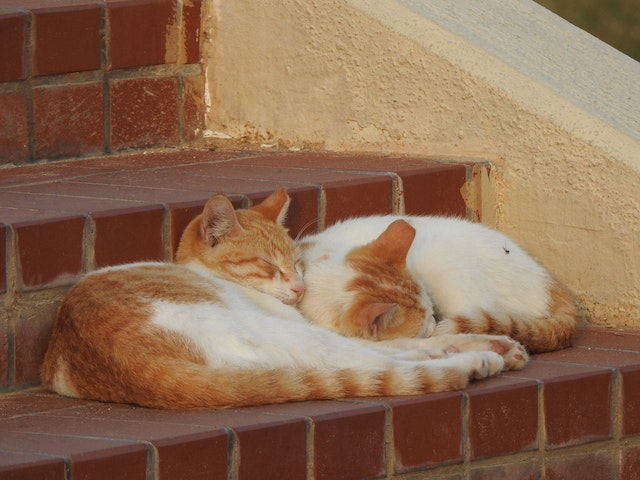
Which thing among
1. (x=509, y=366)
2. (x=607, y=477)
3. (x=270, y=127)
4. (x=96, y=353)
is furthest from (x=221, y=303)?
(x=270, y=127)

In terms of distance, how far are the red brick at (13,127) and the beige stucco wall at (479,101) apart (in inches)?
34.7

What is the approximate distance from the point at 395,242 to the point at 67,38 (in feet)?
4.94

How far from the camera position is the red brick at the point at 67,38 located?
193 inches

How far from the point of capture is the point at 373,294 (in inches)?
167

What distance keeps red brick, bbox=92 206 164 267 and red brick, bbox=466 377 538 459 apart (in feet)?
3.58

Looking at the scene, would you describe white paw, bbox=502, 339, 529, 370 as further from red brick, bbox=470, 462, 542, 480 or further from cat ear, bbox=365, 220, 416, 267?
cat ear, bbox=365, 220, 416, 267

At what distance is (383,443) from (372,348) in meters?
0.40

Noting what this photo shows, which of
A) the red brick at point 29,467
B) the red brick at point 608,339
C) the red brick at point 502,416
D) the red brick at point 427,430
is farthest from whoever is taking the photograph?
the red brick at point 608,339

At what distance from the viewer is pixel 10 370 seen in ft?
12.7

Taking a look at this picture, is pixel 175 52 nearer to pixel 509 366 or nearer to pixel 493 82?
pixel 493 82

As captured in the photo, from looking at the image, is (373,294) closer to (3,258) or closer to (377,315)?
(377,315)

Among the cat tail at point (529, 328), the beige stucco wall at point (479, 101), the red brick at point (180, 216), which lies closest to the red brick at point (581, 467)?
the cat tail at point (529, 328)

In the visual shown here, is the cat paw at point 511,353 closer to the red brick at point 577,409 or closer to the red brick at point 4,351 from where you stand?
the red brick at point 577,409

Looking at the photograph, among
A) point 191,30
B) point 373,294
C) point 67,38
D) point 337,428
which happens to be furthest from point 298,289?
point 191,30
